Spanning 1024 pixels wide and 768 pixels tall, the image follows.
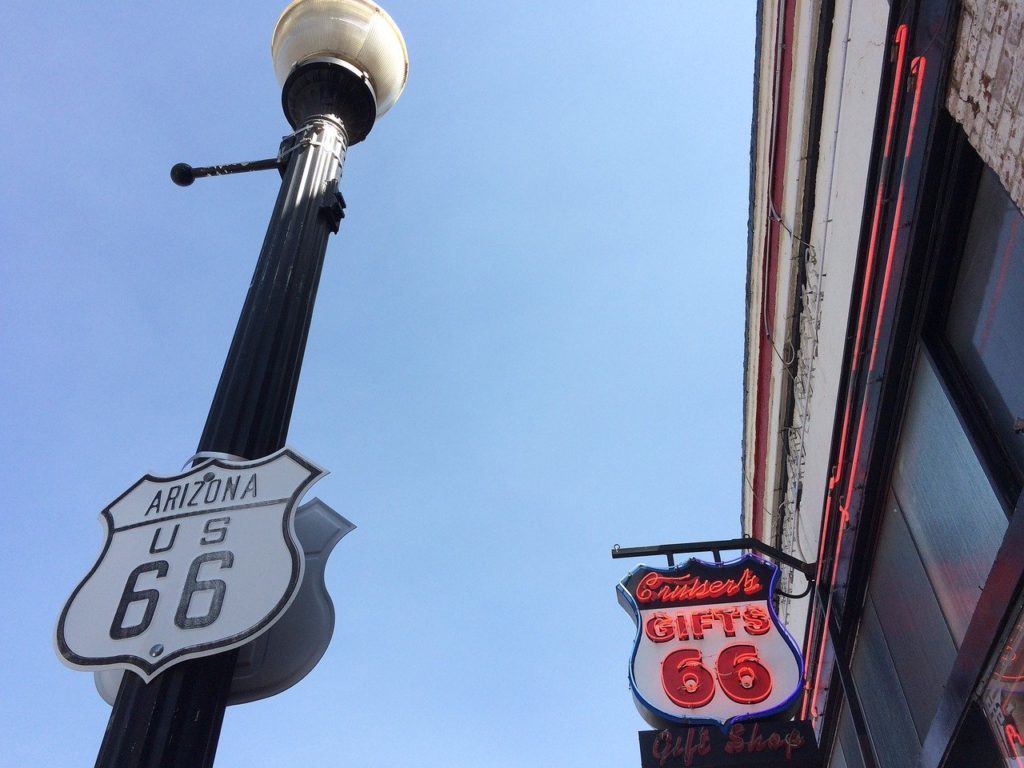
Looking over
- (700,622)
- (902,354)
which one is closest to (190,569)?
(902,354)

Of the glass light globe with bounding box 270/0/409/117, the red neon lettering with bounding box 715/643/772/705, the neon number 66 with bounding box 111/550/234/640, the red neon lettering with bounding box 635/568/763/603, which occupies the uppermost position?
the glass light globe with bounding box 270/0/409/117

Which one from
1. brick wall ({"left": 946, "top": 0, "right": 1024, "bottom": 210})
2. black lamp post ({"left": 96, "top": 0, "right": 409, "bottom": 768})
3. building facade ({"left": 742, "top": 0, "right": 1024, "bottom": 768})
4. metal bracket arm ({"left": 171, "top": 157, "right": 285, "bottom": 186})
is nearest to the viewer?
black lamp post ({"left": 96, "top": 0, "right": 409, "bottom": 768})

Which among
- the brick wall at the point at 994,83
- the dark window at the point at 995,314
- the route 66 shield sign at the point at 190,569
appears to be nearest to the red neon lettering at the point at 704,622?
the dark window at the point at 995,314

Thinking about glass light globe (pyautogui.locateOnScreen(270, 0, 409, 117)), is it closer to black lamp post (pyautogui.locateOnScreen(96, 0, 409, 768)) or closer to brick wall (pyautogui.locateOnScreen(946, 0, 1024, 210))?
black lamp post (pyautogui.locateOnScreen(96, 0, 409, 768))

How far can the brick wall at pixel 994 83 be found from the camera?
12.1 feet

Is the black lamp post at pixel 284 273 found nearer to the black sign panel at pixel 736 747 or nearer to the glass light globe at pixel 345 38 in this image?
the glass light globe at pixel 345 38

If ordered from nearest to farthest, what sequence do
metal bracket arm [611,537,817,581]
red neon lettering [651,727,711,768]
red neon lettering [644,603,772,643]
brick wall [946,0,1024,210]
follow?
brick wall [946,0,1024,210] < red neon lettering [651,727,711,768] < red neon lettering [644,603,772,643] < metal bracket arm [611,537,817,581]

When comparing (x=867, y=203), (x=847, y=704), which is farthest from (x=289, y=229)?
(x=847, y=704)

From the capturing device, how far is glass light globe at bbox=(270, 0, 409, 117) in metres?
5.70

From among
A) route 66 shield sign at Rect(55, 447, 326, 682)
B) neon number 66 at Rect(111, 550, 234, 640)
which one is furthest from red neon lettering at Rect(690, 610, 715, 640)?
neon number 66 at Rect(111, 550, 234, 640)

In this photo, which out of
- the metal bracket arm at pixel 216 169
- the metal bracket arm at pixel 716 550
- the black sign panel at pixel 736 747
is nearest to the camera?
the metal bracket arm at pixel 216 169

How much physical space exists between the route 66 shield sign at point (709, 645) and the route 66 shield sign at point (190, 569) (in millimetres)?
5335

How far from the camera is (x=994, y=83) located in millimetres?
4000

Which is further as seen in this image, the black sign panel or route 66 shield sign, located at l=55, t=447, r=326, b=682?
the black sign panel
